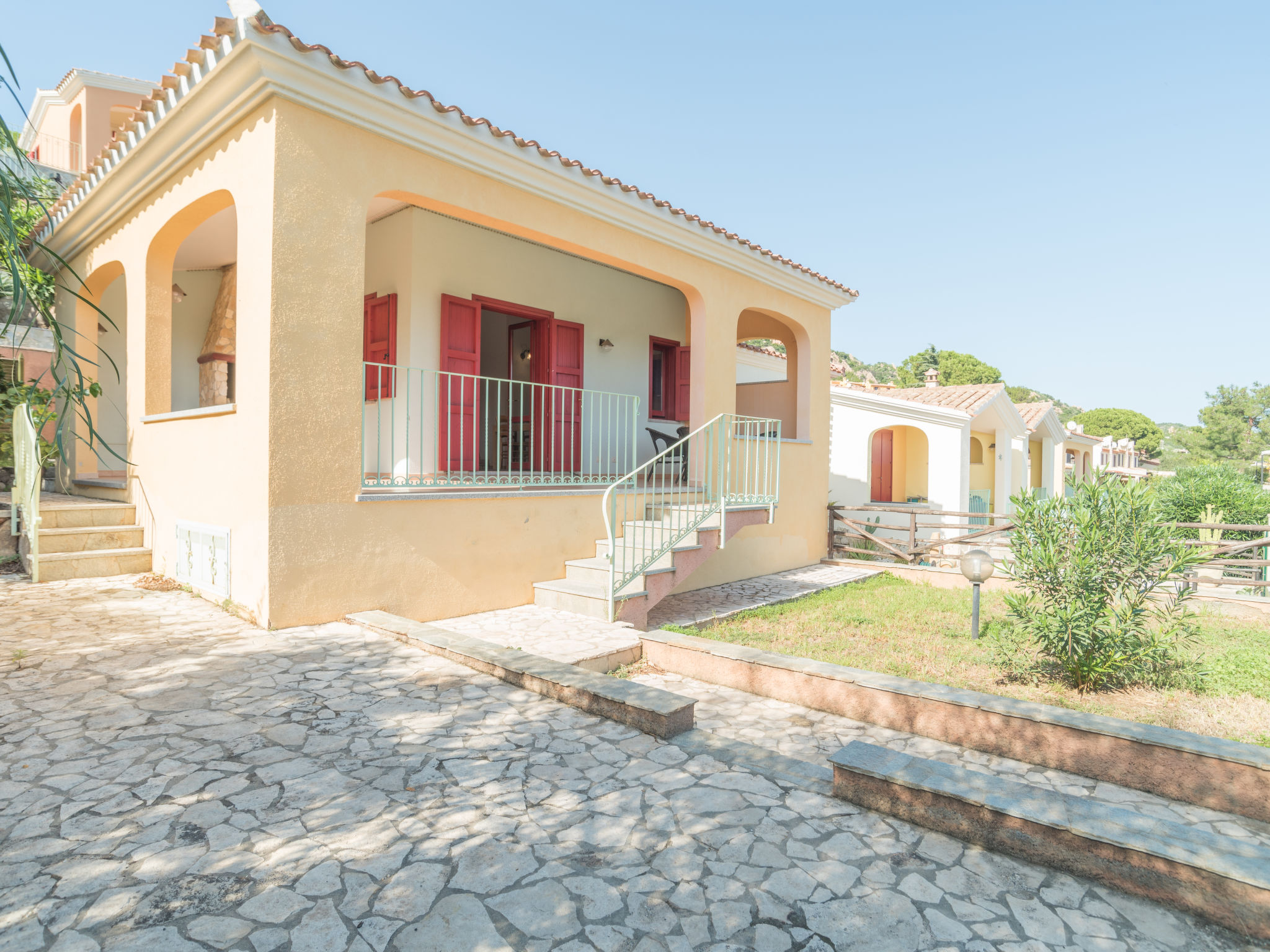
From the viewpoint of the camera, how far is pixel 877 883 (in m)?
2.12

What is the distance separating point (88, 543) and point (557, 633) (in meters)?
4.97

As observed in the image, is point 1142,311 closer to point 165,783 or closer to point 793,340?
point 793,340

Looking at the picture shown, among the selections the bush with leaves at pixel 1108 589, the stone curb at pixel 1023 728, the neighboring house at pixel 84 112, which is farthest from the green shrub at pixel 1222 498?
the neighboring house at pixel 84 112

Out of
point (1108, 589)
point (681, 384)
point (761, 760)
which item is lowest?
point (761, 760)

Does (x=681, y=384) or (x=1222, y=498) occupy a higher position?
(x=681, y=384)

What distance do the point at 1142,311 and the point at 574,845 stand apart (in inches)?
1787

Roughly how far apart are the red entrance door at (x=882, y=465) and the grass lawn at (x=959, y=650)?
9475 millimetres

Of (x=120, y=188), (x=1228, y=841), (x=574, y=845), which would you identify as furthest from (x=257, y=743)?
(x=120, y=188)

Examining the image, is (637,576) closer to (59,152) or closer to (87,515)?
(87,515)

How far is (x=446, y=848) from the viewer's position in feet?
7.27

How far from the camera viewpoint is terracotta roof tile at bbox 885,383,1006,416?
16953 millimetres

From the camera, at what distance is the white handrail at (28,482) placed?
5980mm

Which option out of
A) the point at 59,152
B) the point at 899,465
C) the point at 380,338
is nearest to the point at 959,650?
the point at 380,338

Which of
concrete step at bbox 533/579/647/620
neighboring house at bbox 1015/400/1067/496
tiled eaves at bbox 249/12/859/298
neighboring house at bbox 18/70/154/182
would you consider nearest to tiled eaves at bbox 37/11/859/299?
tiled eaves at bbox 249/12/859/298
